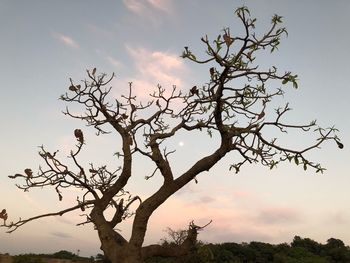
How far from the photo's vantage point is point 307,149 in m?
7.70

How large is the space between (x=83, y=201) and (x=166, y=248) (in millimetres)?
2251

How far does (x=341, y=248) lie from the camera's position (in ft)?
169

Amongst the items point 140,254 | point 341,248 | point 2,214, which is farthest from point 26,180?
point 341,248

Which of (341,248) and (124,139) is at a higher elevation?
(341,248)

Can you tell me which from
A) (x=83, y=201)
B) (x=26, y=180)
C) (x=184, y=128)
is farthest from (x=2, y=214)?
(x=184, y=128)

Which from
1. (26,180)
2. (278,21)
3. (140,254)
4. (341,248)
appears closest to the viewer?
(278,21)

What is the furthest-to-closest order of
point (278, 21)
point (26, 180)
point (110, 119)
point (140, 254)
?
point (110, 119)
point (26, 180)
point (140, 254)
point (278, 21)

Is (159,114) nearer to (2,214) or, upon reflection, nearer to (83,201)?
(83,201)

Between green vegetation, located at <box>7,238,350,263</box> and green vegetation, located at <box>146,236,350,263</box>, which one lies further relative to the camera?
green vegetation, located at <box>146,236,350,263</box>

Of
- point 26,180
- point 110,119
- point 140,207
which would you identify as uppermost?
Result: point 110,119

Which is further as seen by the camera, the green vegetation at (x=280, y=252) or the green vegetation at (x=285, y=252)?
the green vegetation at (x=285, y=252)

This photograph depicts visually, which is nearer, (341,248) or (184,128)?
(184,128)

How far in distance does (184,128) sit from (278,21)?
3.17 metres

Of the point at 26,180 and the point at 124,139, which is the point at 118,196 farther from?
the point at 26,180
